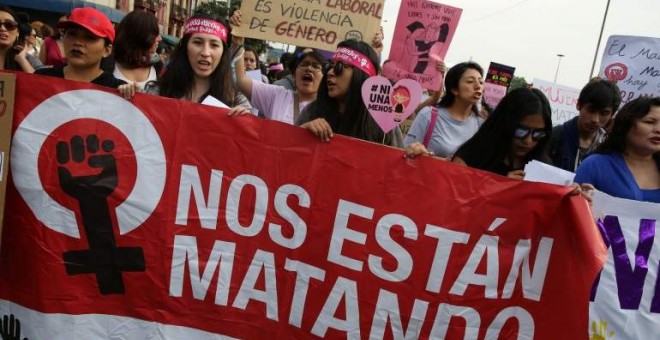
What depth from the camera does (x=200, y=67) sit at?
9.12 feet

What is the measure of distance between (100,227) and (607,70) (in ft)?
15.5

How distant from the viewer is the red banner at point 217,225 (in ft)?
7.50

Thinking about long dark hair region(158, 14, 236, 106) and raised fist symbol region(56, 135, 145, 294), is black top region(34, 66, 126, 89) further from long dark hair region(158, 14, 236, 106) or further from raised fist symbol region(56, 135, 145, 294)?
raised fist symbol region(56, 135, 145, 294)

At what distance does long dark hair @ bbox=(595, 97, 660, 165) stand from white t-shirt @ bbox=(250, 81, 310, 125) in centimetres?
177

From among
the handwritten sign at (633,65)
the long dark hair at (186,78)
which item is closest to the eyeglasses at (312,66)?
the long dark hair at (186,78)

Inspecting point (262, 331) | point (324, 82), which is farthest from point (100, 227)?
point (324, 82)

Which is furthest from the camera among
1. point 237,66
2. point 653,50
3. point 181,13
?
point 181,13

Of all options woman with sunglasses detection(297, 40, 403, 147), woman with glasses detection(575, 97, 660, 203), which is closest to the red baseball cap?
woman with sunglasses detection(297, 40, 403, 147)

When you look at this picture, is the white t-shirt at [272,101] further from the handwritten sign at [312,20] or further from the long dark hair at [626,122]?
the long dark hair at [626,122]

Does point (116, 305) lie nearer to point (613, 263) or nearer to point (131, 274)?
point (131, 274)

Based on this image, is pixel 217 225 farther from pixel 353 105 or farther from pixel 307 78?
pixel 307 78

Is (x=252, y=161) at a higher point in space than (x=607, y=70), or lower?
lower

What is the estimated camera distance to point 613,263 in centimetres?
257

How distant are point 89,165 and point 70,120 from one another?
0.21 meters
